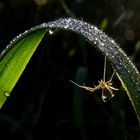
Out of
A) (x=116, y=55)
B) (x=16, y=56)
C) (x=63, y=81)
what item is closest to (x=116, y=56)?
(x=116, y=55)

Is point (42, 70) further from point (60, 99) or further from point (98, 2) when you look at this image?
point (98, 2)

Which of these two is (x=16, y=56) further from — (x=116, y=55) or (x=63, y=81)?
(x=63, y=81)

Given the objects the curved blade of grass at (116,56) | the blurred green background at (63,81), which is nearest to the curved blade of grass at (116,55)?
the curved blade of grass at (116,56)

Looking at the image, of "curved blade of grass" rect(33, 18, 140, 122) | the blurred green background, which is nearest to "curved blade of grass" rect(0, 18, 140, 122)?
"curved blade of grass" rect(33, 18, 140, 122)

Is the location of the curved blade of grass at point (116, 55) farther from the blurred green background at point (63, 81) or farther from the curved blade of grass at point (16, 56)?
the blurred green background at point (63, 81)

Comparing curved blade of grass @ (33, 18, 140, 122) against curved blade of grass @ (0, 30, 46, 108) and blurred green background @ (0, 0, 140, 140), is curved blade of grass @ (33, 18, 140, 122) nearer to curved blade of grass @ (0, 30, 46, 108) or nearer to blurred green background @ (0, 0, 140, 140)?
curved blade of grass @ (0, 30, 46, 108)
